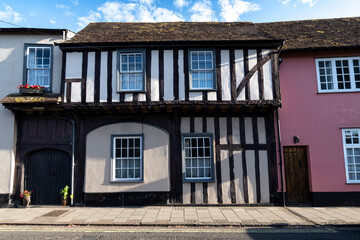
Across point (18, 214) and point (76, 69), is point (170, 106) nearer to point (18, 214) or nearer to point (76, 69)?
point (76, 69)

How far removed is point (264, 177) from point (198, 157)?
2.65 m

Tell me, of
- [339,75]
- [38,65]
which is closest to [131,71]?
[38,65]

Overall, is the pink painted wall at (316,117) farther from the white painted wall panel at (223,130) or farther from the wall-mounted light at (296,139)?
the white painted wall panel at (223,130)

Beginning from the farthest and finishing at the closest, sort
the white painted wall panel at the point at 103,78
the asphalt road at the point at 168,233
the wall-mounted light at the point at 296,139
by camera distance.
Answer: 1. the wall-mounted light at the point at 296,139
2. the white painted wall panel at the point at 103,78
3. the asphalt road at the point at 168,233

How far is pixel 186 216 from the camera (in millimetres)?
7320

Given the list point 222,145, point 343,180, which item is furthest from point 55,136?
point 343,180

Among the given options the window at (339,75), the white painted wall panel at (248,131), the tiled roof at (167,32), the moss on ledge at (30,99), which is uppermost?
the tiled roof at (167,32)

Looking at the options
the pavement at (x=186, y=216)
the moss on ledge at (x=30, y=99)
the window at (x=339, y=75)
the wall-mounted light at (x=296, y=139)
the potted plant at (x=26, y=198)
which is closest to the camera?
the pavement at (x=186, y=216)

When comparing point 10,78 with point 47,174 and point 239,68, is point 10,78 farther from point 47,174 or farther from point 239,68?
point 239,68

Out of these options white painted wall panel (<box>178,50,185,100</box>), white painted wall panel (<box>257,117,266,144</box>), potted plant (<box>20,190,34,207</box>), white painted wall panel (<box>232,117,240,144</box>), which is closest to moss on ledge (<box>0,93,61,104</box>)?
potted plant (<box>20,190,34,207</box>)

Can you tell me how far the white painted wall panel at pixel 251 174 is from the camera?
882 cm

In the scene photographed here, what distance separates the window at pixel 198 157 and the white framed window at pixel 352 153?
5.34 metres

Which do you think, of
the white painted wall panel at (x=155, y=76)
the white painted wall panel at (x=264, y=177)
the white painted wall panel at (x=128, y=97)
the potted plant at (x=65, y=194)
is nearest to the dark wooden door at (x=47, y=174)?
the potted plant at (x=65, y=194)

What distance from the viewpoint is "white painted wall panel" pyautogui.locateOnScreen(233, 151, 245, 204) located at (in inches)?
347
